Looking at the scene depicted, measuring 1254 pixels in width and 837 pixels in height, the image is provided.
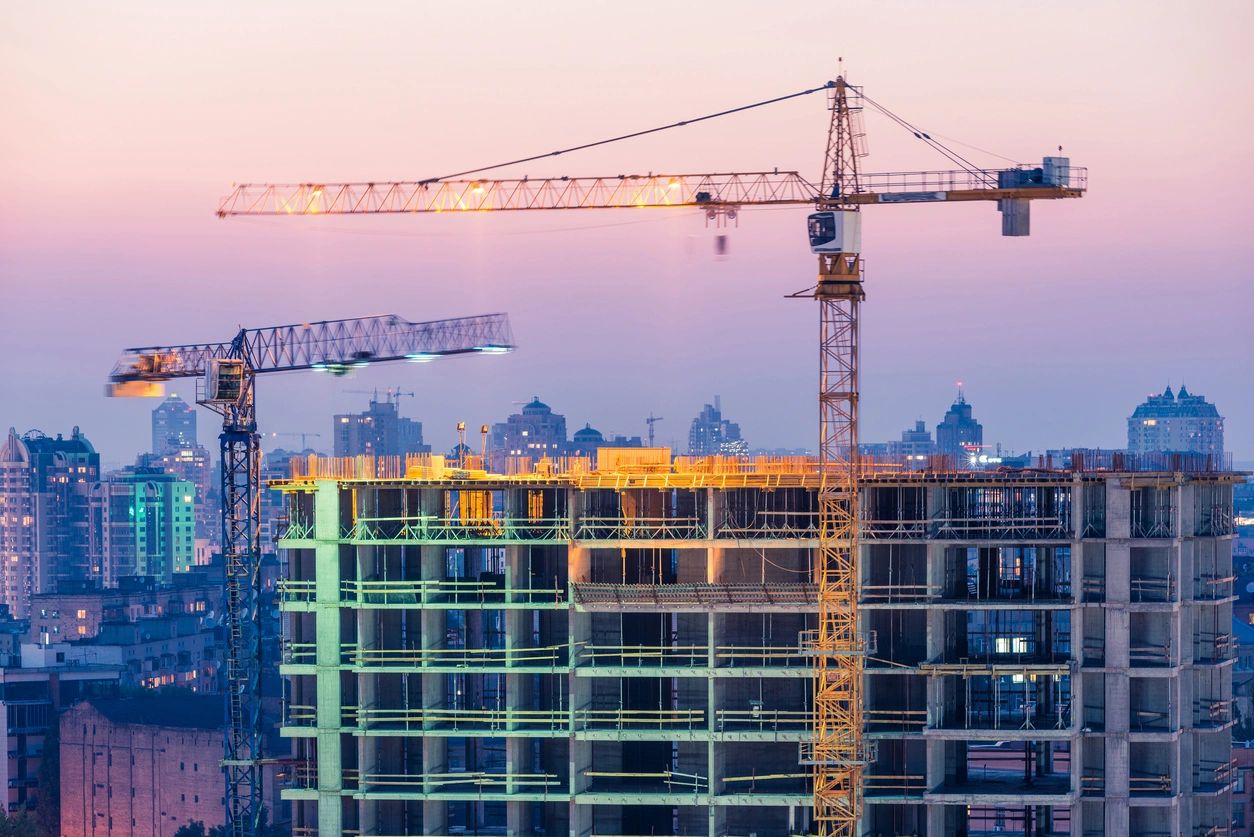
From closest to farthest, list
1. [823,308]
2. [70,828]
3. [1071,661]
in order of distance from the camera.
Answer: [1071,661] < [823,308] < [70,828]

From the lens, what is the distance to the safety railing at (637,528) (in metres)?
80.6

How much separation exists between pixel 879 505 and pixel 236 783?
38.9m

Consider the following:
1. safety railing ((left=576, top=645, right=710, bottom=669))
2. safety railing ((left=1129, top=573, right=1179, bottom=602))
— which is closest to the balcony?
safety railing ((left=576, top=645, right=710, bottom=669))

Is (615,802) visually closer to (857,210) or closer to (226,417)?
(857,210)

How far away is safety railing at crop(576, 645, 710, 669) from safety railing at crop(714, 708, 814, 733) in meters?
2.43

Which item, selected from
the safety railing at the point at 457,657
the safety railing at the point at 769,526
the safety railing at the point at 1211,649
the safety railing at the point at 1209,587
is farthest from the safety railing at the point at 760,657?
the safety railing at the point at 1209,587

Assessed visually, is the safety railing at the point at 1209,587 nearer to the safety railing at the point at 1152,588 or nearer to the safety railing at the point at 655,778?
the safety railing at the point at 1152,588

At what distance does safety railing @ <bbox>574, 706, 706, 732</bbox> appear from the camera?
3108 inches

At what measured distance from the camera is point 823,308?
296 ft

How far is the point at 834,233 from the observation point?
300 ft

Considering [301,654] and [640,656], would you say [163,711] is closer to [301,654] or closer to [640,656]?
[301,654]

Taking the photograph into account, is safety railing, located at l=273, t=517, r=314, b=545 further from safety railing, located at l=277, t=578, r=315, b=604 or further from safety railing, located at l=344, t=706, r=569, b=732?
safety railing, located at l=344, t=706, r=569, b=732

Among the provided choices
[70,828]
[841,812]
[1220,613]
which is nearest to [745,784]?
[841,812]

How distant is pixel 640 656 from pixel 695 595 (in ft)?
10.9
